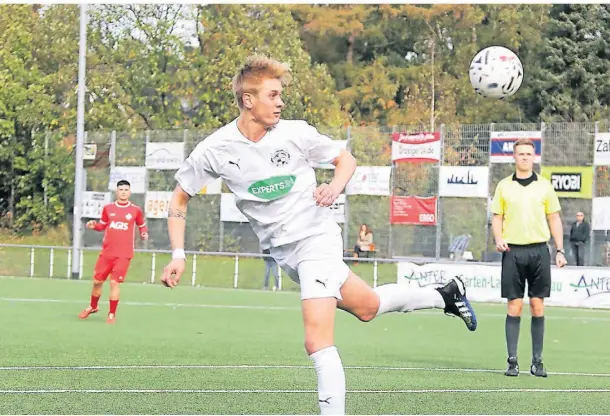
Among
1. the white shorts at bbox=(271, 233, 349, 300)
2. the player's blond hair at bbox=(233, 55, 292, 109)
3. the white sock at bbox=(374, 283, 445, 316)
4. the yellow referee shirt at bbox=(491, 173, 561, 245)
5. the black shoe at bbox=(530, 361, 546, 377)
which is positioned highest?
the player's blond hair at bbox=(233, 55, 292, 109)

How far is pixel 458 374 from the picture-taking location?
9.38m

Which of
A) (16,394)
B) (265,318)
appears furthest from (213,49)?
(16,394)

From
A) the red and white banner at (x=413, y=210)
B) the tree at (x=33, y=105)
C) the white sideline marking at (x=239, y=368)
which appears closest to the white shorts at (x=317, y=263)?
the white sideline marking at (x=239, y=368)

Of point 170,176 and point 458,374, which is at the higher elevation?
point 170,176

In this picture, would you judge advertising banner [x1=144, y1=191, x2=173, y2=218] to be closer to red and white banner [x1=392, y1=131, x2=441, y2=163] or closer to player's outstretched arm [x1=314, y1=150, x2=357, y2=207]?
red and white banner [x1=392, y1=131, x2=441, y2=163]

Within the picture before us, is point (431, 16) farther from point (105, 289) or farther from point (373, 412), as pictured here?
point (373, 412)

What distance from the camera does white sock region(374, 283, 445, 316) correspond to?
22.9 feet

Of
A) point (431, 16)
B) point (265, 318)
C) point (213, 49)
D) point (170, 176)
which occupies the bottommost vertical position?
point (265, 318)

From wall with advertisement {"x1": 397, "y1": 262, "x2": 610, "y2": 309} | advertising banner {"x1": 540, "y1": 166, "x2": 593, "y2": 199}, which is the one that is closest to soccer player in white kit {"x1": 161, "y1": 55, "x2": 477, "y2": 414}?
wall with advertisement {"x1": 397, "y1": 262, "x2": 610, "y2": 309}

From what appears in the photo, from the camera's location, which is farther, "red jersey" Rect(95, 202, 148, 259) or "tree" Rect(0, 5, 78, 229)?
"tree" Rect(0, 5, 78, 229)

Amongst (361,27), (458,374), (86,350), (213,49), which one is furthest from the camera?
(361,27)

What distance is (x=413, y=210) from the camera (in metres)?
26.3

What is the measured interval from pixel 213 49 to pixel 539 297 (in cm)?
3177

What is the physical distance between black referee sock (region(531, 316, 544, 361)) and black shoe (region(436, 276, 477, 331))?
63.1 inches
